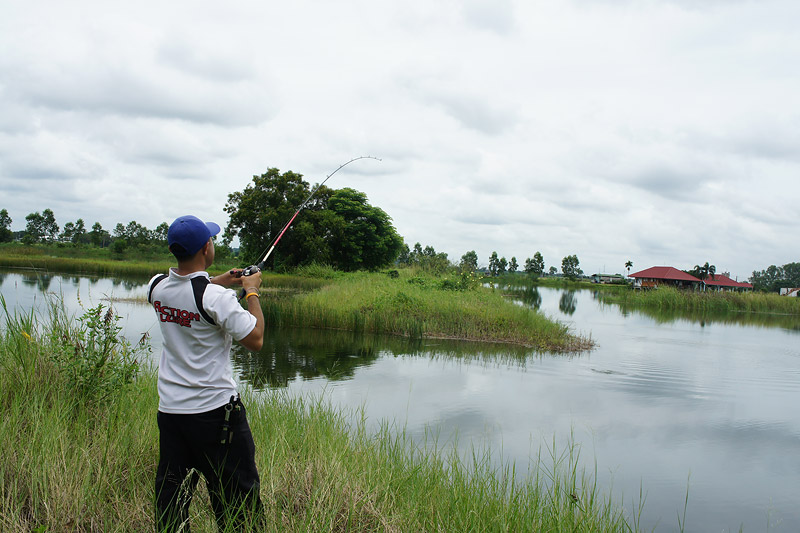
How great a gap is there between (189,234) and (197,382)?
66 centimetres

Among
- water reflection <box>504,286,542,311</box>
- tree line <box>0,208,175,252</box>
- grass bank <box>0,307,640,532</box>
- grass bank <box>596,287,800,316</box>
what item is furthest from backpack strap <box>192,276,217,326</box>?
tree line <box>0,208,175,252</box>

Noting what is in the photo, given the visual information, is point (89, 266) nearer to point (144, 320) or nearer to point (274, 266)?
point (274, 266)

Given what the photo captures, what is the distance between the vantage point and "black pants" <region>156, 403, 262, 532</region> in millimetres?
2299

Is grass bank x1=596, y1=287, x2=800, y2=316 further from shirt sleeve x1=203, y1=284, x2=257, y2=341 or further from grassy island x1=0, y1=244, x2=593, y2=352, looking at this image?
shirt sleeve x1=203, y1=284, x2=257, y2=341

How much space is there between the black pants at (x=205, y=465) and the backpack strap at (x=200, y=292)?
16.7 inches

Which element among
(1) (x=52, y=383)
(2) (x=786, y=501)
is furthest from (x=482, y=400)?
(1) (x=52, y=383)

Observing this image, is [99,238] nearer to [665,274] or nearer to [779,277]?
[665,274]

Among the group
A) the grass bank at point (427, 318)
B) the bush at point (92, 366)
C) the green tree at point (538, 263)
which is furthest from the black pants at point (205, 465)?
the green tree at point (538, 263)

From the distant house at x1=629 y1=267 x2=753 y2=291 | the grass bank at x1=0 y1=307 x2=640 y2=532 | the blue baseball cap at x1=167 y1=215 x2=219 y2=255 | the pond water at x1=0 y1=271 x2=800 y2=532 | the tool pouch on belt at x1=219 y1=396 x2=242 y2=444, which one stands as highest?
the distant house at x1=629 y1=267 x2=753 y2=291

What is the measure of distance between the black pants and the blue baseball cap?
29.5 inches

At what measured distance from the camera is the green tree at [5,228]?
58819mm

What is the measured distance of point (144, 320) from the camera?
13.2 m

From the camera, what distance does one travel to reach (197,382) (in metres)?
2.29

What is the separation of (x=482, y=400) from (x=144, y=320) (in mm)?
9313
